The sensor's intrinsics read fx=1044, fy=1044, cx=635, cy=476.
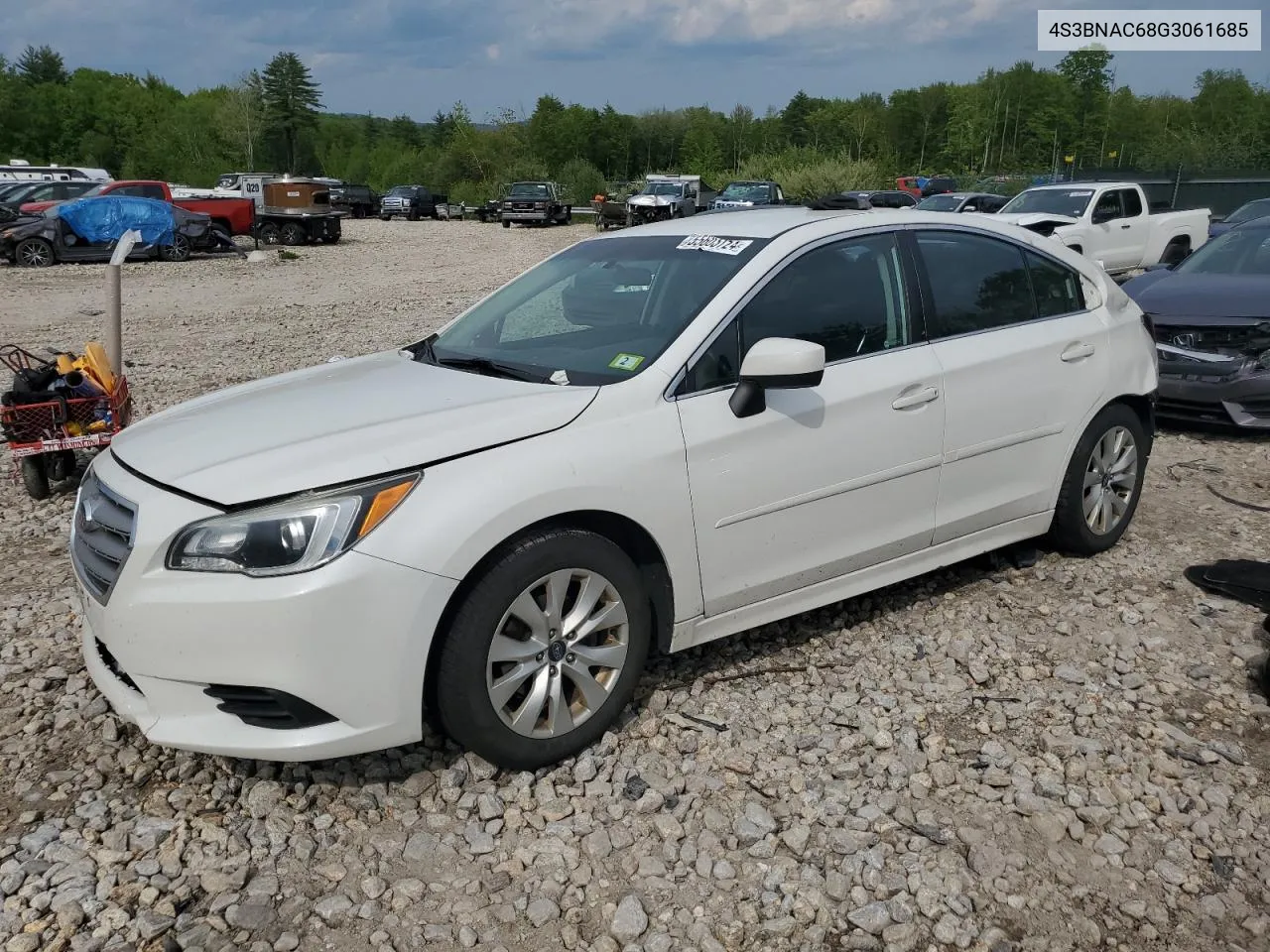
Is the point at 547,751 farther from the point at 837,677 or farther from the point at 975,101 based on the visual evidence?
the point at 975,101

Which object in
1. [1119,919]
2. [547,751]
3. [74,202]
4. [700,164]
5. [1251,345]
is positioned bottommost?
[1119,919]

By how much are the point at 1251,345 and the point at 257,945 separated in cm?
722

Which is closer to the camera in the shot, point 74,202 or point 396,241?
point 74,202

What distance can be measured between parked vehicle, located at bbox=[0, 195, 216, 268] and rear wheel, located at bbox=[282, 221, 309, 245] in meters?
5.62

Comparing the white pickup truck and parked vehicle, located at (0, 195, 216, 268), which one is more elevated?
parked vehicle, located at (0, 195, 216, 268)

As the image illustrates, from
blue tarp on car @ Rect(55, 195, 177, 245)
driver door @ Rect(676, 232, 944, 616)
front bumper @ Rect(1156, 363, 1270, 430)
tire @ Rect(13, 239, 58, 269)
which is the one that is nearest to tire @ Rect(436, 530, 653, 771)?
driver door @ Rect(676, 232, 944, 616)

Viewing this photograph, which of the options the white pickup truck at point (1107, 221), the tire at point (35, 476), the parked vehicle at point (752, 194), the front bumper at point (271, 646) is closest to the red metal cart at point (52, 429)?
the tire at point (35, 476)

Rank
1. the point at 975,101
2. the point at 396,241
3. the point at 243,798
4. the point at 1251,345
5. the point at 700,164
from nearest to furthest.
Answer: the point at 243,798 → the point at 1251,345 → the point at 396,241 → the point at 700,164 → the point at 975,101

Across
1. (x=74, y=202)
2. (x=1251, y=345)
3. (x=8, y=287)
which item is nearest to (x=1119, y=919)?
(x=1251, y=345)

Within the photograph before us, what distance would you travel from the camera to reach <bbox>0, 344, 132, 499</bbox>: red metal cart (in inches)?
244

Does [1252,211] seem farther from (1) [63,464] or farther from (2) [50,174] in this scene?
(2) [50,174]

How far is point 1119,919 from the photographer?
106 inches

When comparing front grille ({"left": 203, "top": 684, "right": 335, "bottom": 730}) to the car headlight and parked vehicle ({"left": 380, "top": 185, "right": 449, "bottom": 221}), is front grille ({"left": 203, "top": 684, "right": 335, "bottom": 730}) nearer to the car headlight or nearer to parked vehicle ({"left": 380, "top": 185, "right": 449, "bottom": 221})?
the car headlight

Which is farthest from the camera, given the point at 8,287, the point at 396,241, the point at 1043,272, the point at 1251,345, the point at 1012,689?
the point at 396,241
